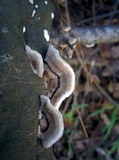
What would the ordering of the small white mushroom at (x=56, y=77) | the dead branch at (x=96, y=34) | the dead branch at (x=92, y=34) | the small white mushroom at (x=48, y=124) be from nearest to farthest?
the small white mushroom at (x=48, y=124), the small white mushroom at (x=56, y=77), the dead branch at (x=92, y=34), the dead branch at (x=96, y=34)

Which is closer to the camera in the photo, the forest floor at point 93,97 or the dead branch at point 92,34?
the dead branch at point 92,34

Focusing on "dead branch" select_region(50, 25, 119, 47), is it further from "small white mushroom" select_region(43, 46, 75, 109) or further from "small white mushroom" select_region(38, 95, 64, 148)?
"small white mushroom" select_region(38, 95, 64, 148)

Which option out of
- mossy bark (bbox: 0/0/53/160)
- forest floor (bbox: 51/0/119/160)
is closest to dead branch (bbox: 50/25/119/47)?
forest floor (bbox: 51/0/119/160)

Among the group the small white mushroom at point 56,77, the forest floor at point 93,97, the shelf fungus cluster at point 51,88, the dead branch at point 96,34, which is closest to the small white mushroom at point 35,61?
the shelf fungus cluster at point 51,88

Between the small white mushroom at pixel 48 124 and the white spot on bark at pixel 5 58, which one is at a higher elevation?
the white spot on bark at pixel 5 58

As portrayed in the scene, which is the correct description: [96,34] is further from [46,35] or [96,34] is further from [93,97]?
[93,97]

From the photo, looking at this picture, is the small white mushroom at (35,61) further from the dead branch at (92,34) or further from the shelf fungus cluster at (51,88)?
the dead branch at (92,34)

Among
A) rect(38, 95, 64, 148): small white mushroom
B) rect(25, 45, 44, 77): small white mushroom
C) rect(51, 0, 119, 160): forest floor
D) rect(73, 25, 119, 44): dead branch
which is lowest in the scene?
rect(51, 0, 119, 160): forest floor

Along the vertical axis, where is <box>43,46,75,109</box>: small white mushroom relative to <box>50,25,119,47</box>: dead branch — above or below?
above
